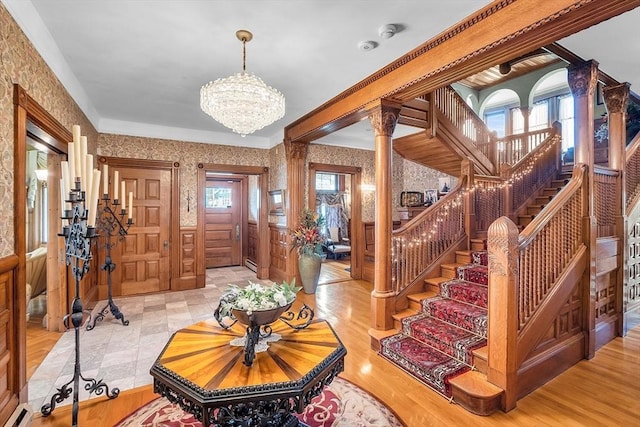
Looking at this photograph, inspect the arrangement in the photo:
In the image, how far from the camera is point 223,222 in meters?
8.04

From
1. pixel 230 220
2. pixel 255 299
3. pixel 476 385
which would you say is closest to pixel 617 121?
pixel 476 385

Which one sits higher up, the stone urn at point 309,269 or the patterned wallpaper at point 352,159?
the patterned wallpaper at point 352,159

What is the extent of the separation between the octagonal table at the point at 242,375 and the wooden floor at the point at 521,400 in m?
0.86

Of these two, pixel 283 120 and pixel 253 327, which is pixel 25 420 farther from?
pixel 283 120

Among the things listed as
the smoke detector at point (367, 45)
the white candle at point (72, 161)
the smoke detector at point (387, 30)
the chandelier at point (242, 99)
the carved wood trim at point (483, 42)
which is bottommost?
the white candle at point (72, 161)

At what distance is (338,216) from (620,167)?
6787mm

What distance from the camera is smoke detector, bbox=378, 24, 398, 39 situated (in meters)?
2.50

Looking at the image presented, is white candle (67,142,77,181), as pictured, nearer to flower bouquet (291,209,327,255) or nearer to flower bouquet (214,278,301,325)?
flower bouquet (214,278,301,325)

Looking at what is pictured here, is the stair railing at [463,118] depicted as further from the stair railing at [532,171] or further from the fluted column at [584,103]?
the fluted column at [584,103]

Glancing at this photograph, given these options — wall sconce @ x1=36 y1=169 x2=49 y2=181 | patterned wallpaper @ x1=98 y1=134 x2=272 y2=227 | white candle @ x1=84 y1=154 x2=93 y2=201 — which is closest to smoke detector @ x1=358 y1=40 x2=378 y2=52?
white candle @ x1=84 y1=154 x2=93 y2=201

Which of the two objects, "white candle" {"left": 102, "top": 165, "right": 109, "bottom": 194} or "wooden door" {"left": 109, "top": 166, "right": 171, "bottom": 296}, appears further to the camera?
"wooden door" {"left": 109, "top": 166, "right": 171, "bottom": 296}

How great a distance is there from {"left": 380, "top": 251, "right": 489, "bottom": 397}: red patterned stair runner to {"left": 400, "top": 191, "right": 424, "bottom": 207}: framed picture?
296cm

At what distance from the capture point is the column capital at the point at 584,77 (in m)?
3.26

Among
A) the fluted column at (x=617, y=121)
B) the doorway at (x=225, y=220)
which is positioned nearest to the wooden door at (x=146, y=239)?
the doorway at (x=225, y=220)
